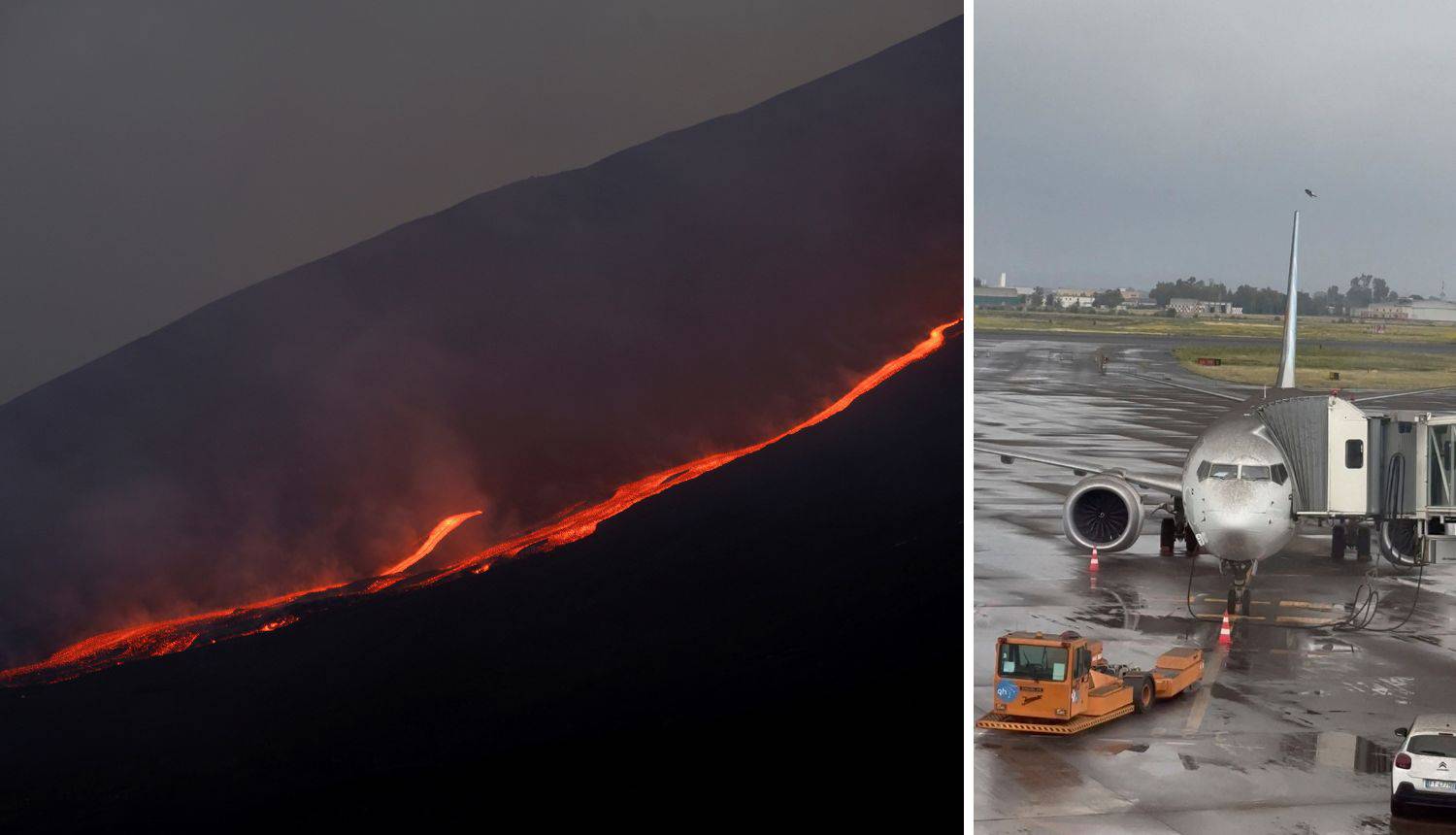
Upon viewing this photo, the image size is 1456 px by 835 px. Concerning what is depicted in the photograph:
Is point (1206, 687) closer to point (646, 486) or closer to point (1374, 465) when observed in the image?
point (1374, 465)

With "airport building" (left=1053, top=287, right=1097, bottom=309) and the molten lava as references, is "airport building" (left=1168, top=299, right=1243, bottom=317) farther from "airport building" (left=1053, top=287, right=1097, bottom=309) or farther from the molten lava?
the molten lava

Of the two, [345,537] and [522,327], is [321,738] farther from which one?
[522,327]

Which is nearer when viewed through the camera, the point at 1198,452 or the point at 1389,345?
the point at 1198,452

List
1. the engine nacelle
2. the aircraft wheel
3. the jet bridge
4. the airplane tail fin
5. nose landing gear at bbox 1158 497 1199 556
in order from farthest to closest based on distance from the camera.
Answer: the airplane tail fin, nose landing gear at bbox 1158 497 1199 556, the engine nacelle, the aircraft wheel, the jet bridge

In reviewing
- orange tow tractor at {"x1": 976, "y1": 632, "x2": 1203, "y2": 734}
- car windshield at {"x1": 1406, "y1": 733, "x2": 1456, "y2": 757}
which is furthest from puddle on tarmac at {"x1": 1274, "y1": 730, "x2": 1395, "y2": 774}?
orange tow tractor at {"x1": 976, "y1": 632, "x2": 1203, "y2": 734}

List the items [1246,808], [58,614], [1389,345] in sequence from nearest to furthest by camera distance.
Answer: [58,614]
[1246,808]
[1389,345]

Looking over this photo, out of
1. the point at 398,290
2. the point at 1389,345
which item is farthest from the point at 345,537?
the point at 1389,345
